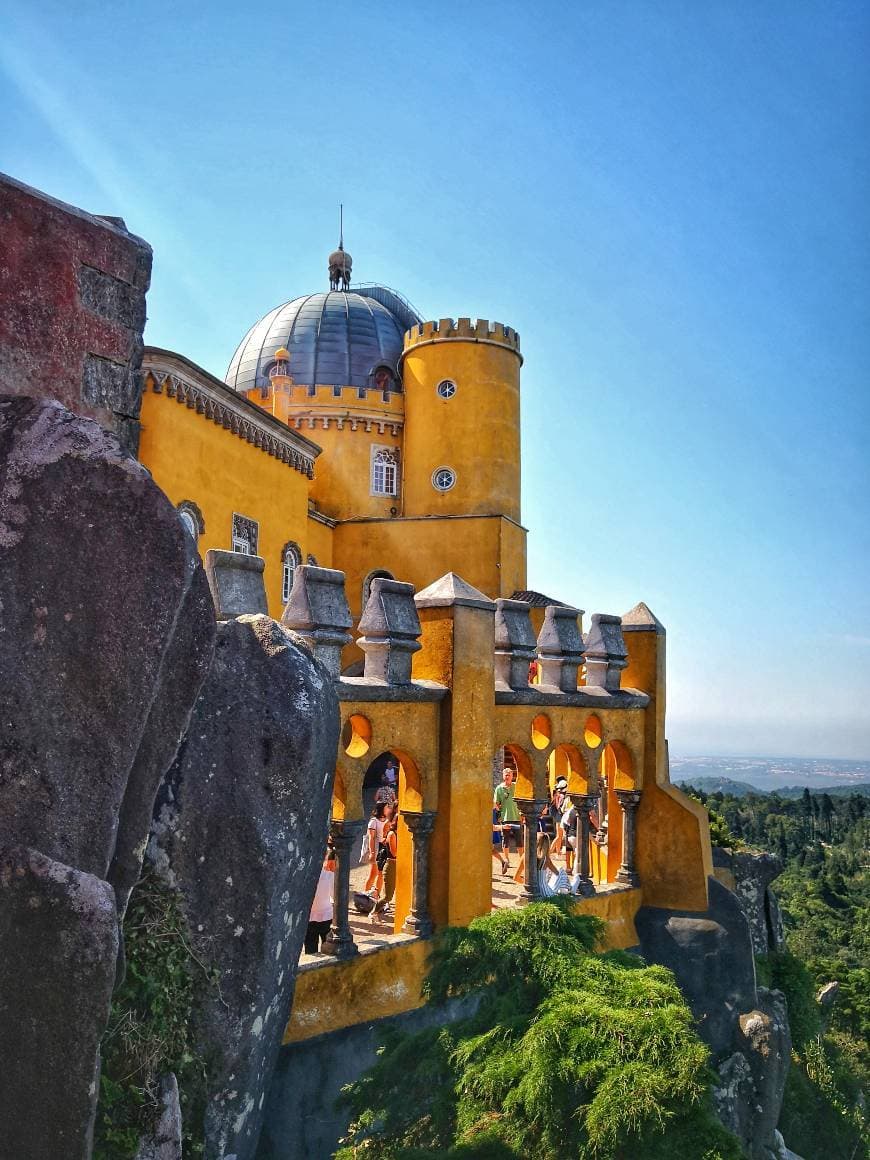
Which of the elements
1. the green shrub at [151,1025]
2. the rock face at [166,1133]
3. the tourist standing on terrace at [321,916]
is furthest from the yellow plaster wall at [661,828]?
the rock face at [166,1133]

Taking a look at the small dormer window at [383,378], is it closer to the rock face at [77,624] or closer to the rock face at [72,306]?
the rock face at [72,306]

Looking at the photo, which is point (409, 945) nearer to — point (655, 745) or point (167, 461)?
point (655, 745)

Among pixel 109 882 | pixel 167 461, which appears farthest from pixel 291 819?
pixel 167 461

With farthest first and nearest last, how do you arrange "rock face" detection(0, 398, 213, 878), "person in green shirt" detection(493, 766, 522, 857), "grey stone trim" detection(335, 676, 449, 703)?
"person in green shirt" detection(493, 766, 522, 857) < "grey stone trim" detection(335, 676, 449, 703) < "rock face" detection(0, 398, 213, 878)

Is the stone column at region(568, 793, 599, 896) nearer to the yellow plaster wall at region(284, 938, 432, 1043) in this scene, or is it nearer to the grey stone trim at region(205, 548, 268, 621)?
the yellow plaster wall at region(284, 938, 432, 1043)

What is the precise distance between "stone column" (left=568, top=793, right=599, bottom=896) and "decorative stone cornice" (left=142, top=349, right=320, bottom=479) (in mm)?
9202

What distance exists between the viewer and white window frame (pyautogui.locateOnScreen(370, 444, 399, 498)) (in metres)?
26.6

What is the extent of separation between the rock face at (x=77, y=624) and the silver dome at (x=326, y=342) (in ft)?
80.5

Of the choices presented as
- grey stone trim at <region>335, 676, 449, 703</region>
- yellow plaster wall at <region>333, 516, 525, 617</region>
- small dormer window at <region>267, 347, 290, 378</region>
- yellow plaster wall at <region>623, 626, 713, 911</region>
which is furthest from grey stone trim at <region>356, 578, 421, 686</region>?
small dormer window at <region>267, 347, 290, 378</region>

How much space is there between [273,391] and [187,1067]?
2329 cm

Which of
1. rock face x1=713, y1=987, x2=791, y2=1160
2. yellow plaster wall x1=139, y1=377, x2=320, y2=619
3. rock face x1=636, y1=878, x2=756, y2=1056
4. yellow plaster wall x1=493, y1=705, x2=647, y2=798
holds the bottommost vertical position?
rock face x1=713, y1=987, x2=791, y2=1160

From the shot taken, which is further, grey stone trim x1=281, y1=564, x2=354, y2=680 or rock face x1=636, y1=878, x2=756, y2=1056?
rock face x1=636, y1=878, x2=756, y2=1056

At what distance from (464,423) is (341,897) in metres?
18.7

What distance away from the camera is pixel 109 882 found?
11.7 feet
